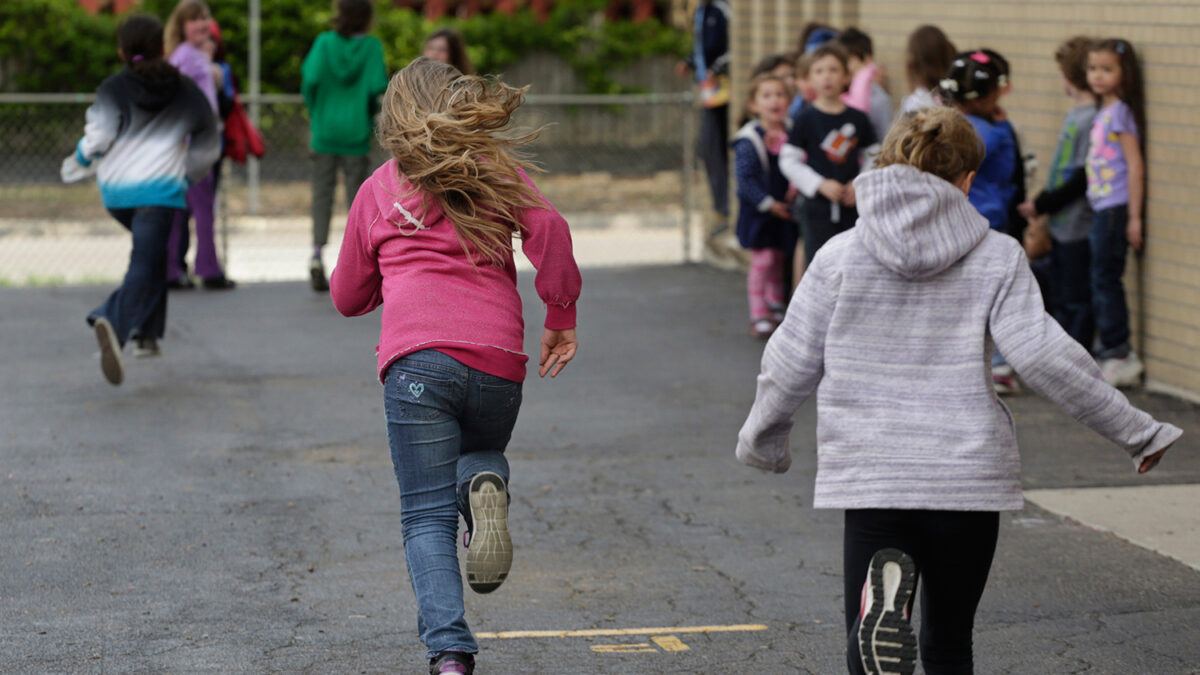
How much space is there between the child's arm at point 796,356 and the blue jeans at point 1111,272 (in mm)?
5533

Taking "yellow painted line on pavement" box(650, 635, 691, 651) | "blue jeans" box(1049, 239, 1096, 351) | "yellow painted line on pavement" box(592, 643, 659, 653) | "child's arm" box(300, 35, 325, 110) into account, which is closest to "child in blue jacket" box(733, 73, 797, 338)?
"blue jeans" box(1049, 239, 1096, 351)

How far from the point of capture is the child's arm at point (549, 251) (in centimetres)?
450

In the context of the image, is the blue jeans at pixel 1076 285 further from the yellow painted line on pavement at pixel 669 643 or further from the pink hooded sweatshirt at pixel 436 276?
the pink hooded sweatshirt at pixel 436 276

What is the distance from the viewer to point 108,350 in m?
8.93

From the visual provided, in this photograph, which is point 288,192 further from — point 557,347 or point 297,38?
point 557,347

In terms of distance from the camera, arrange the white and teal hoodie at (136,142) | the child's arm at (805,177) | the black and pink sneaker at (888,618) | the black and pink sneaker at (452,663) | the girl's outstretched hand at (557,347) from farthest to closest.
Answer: the child's arm at (805,177)
the white and teal hoodie at (136,142)
the girl's outstretched hand at (557,347)
the black and pink sneaker at (452,663)
the black and pink sneaker at (888,618)

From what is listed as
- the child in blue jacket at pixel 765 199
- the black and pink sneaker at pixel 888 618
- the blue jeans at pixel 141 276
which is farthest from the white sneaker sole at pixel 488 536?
the child in blue jacket at pixel 765 199

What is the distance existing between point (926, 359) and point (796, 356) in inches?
11.5

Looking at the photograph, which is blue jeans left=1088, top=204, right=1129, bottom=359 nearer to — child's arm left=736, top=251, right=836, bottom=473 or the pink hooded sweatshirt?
the pink hooded sweatshirt

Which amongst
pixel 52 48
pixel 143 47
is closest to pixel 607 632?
pixel 143 47

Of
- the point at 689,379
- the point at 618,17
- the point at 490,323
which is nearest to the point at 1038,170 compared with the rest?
the point at 689,379

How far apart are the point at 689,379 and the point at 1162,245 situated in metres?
2.59

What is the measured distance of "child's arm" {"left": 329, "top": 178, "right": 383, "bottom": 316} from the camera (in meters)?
4.52

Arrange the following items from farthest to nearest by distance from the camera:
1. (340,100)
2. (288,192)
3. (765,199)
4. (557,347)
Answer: (288,192) < (340,100) < (765,199) < (557,347)
